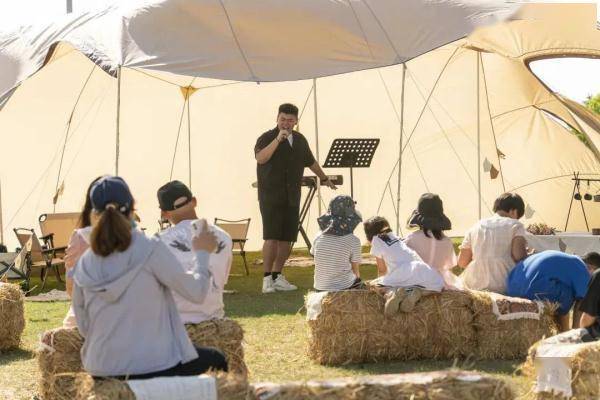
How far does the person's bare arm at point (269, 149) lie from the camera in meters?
11.0

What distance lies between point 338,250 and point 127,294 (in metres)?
3.44

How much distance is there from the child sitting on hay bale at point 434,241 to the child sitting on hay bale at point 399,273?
0.16 metres

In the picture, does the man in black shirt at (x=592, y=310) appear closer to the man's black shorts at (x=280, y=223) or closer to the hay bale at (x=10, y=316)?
the hay bale at (x=10, y=316)

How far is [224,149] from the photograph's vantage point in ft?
54.1

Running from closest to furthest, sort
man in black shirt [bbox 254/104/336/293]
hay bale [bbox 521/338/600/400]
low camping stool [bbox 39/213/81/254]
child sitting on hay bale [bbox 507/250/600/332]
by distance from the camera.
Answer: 1. hay bale [bbox 521/338/600/400]
2. child sitting on hay bale [bbox 507/250/600/332]
3. man in black shirt [bbox 254/104/336/293]
4. low camping stool [bbox 39/213/81/254]

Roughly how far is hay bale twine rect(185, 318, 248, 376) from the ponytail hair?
1.73 metres

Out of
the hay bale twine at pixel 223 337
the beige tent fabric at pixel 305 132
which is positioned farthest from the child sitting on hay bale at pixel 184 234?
the beige tent fabric at pixel 305 132

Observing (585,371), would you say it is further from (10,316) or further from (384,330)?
(10,316)

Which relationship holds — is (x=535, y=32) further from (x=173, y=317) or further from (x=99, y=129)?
(x=173, y=317)

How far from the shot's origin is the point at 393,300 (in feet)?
23.6

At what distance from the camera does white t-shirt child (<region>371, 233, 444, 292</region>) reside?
23.7 ft

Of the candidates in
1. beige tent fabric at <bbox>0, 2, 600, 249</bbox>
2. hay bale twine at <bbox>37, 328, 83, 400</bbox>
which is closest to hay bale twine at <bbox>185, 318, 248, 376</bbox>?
hay bale twine at <bbox>37, 328, 83, 400</bbox>

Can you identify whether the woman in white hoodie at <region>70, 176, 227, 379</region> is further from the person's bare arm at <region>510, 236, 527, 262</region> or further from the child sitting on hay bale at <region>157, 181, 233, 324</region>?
the person's bare arm at <region>510, 236, 527, 262</region>

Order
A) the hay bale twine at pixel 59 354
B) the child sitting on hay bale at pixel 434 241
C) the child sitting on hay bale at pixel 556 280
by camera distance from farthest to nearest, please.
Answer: the child sitting on hay bale at pixel 434 241 < the child sitting on hay bale at pixel 556 280 < the hay bale twine at pixel 59 354
